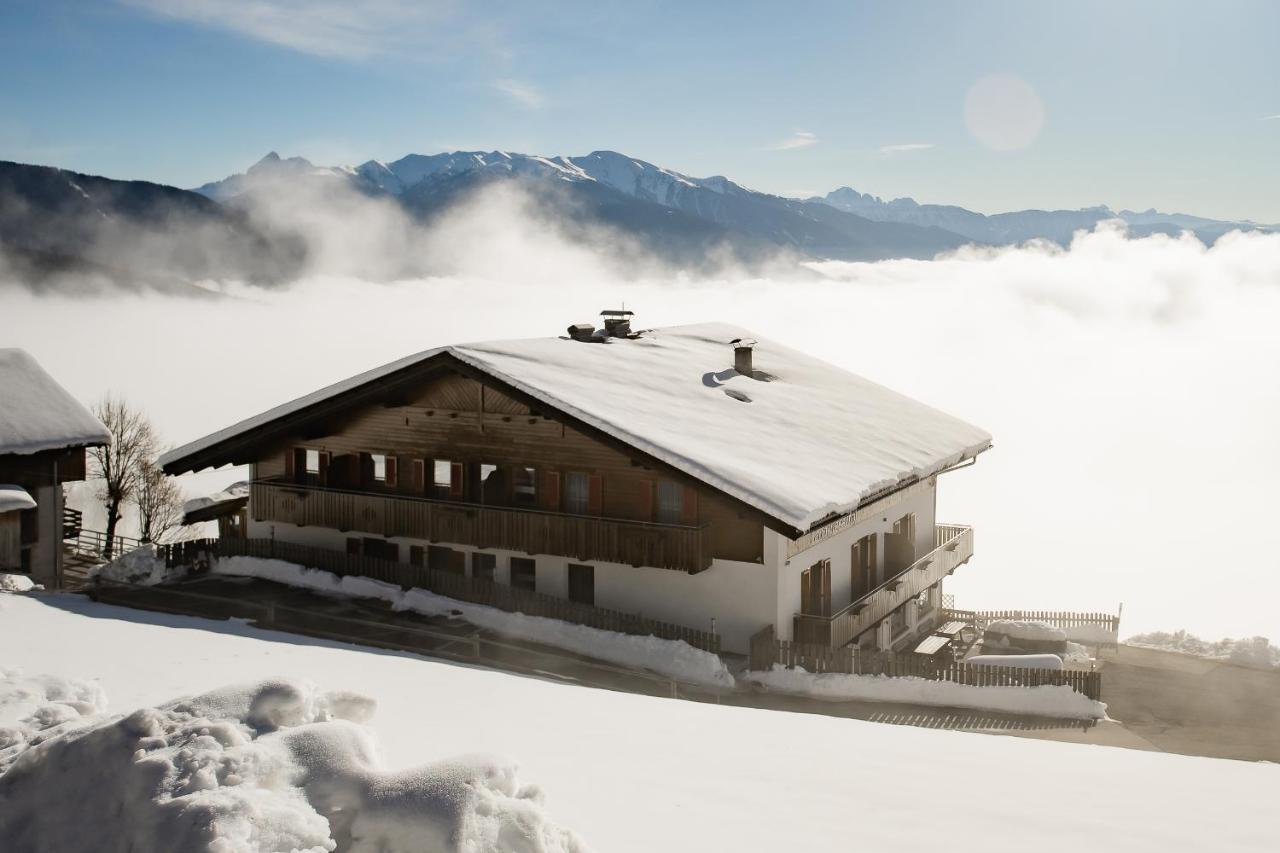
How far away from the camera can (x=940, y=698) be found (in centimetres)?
2442

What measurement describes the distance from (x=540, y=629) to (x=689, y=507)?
15.0ft

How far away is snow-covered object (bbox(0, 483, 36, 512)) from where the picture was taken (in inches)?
1344

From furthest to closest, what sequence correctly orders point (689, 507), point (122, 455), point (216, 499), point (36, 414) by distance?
point (122, 455), point (36, 414), point (216, 499), point (689, 507)

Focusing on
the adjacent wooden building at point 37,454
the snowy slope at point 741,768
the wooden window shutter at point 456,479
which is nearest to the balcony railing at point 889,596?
the wooden window shutter at point 456,479

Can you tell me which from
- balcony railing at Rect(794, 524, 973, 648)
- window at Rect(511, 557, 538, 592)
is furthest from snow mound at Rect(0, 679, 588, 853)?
window at Rect(511, 557, 538, 592)

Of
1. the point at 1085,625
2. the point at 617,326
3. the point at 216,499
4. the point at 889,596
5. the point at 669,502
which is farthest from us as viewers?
the point at 617,326

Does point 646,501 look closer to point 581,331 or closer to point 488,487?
point 488,487

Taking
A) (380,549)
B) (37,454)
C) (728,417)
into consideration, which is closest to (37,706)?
(380,549)

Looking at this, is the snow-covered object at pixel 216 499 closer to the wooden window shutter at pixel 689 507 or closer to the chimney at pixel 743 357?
the chimney at pixel 743 357

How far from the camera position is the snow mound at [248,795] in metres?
7.27

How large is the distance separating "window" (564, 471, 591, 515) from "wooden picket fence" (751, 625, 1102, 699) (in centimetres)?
550

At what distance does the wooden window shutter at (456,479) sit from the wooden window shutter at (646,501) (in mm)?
5385

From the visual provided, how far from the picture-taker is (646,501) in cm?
2622

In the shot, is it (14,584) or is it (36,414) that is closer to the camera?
(14,584)
